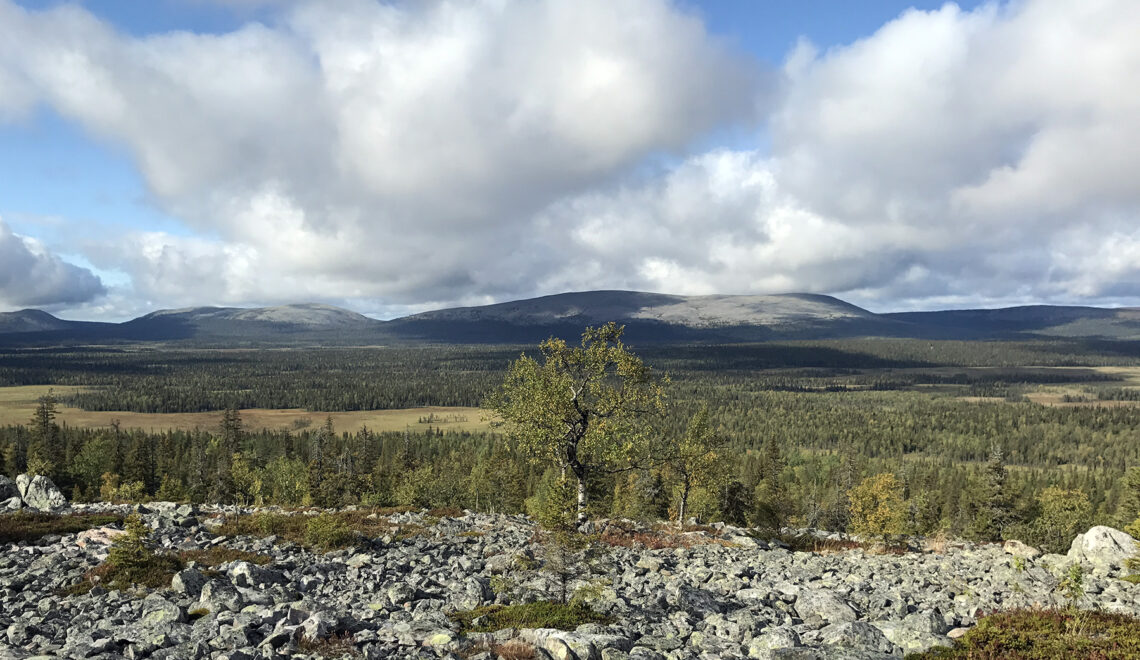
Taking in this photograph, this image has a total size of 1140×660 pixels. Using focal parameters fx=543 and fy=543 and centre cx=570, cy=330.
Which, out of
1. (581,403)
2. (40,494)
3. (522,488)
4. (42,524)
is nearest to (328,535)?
(42,524)

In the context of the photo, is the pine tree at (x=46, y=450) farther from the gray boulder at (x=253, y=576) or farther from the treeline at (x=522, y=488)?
the gray boulder at (x=253, y=576)

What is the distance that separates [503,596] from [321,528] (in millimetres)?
15878

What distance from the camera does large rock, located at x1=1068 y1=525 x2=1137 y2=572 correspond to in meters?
33.1

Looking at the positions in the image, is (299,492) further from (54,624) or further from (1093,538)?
(1093,538)

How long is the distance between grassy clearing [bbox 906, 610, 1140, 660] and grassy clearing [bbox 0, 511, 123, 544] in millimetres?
44552

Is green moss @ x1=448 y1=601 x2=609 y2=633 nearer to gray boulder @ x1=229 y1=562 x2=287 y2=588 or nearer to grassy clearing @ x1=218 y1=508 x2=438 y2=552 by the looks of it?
gray boulder @ x1=229 y1=562 x2=287 y2=588

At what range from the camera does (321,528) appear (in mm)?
32688

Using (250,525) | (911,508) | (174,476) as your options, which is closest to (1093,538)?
(250,525)

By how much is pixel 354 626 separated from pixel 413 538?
18658mm

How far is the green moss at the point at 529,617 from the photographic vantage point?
1855 cm

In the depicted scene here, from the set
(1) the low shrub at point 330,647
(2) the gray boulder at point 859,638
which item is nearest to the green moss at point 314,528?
(1) the low shrub at point 330,647

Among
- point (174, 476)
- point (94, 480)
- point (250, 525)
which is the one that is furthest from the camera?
point (174, 476)

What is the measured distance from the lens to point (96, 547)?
29078mm

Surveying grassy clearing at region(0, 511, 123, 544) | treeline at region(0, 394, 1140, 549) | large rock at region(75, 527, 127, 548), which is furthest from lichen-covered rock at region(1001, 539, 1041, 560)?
grassy clearing at region(0, 511, 123, 544)
